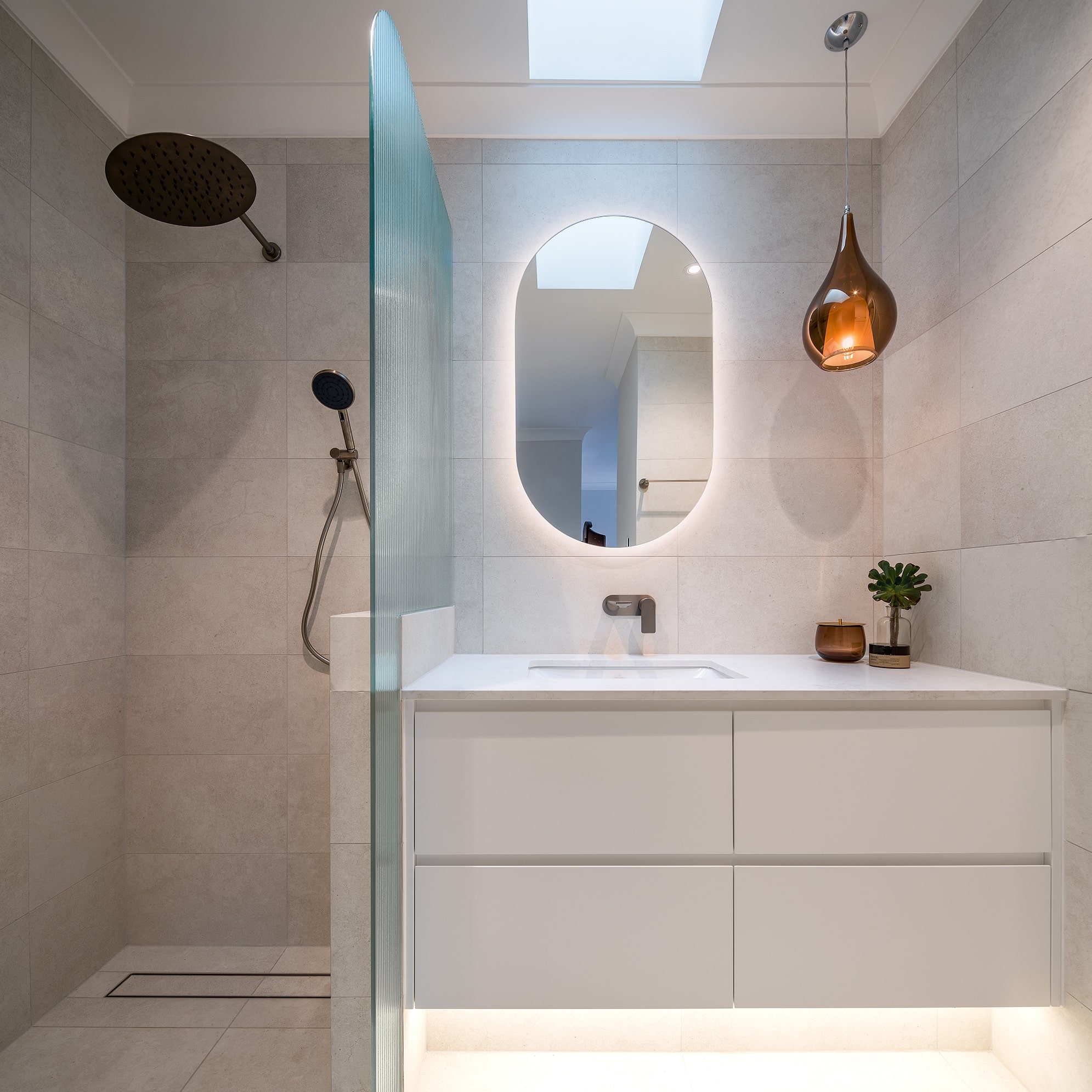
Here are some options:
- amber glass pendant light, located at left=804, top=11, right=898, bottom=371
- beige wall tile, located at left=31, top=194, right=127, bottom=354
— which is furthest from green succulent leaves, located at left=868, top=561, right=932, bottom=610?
beige wall tile, located at left=31, top=194, right=127, bottom=354

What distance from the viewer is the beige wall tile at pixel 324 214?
1.93 metres

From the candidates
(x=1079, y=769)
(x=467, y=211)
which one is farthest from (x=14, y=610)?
(x=1079, y=769)

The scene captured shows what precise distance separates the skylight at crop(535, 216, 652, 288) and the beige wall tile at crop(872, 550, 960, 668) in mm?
1071

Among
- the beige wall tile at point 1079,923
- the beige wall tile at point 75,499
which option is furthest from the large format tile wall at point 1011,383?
the beige wall tile at point 75,499

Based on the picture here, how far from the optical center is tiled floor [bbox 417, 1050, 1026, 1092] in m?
1.43

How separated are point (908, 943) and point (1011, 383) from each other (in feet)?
3.63

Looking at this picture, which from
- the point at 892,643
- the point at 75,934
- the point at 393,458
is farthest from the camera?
the point at 75,934

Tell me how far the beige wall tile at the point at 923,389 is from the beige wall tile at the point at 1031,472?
4.2 inches

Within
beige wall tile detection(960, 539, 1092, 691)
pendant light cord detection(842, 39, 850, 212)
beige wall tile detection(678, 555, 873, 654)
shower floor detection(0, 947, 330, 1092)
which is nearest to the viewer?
beige wall tile detection(960, 539, 1092, 691)

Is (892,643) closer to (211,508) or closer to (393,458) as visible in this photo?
(393,458)

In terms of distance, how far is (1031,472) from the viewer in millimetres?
1341

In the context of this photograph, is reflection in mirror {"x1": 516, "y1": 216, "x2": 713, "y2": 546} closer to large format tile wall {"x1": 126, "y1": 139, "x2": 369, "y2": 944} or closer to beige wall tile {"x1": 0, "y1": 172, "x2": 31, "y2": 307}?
large format tile wall {"x1": 126, "y1": 139, "x2": 369, "y2": 944}

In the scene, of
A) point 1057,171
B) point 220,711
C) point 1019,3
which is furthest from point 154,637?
point 1019,3

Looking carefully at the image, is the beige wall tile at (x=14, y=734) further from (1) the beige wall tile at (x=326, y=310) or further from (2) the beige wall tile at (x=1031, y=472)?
(2) the beige wall tile at (x=1031, y=472)
